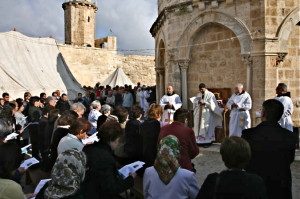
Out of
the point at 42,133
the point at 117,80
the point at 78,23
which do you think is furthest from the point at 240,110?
the point at 78,23

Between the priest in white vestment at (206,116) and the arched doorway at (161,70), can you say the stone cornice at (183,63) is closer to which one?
the priest in white vestment at (206,116)

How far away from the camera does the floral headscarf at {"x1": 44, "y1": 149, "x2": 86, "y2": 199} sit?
2062 mm

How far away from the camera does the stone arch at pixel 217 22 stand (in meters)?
8.18

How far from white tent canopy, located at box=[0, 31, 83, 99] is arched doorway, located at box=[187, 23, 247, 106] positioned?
33.7ft

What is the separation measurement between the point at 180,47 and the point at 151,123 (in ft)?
18.6

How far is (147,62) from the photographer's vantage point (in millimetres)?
32531

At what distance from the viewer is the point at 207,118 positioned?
831cm

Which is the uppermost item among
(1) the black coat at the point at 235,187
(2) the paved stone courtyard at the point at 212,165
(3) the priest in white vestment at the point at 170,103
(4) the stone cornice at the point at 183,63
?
(4) the stone cornice at the point at 183,63

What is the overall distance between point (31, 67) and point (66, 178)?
672 inches

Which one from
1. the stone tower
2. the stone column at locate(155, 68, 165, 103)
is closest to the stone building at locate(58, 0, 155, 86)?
the stone tower

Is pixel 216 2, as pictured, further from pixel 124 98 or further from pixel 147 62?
pixel 147 62

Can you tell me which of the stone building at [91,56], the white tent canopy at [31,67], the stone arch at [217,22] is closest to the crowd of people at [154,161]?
the stone arch at [217,22]

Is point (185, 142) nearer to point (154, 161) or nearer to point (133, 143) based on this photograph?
point (154, 161)

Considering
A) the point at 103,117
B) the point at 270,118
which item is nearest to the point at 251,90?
the point at 103,117
